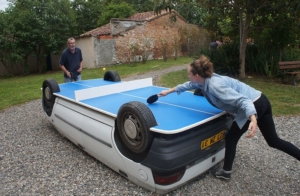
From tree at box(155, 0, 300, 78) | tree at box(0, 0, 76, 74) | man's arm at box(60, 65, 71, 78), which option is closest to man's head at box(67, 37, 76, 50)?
man's arm at box(60, 65, 71, 78)

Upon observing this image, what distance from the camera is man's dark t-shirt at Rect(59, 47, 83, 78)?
6082 millimetres

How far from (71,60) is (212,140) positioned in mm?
4509

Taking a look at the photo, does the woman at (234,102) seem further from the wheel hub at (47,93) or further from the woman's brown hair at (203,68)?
the wheel hub at (47,93)

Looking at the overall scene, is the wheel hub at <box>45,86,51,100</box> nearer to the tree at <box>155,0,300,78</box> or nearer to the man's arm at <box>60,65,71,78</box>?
the man's arm at <box>60,65,71,78</box>

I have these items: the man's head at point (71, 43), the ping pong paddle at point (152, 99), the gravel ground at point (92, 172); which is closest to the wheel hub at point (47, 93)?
the gravel ground at point (92, 172)

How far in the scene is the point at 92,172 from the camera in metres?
3.28

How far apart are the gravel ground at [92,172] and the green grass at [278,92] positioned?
1.08 meters

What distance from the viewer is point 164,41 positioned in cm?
2062

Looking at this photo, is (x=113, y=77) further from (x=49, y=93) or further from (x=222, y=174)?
(x=222, y=174)

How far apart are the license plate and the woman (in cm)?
10

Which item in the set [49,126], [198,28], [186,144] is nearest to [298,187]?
[186,144]

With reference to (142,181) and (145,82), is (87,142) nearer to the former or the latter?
(142,181)

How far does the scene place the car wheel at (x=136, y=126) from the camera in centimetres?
244

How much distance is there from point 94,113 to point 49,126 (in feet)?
8.27
